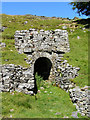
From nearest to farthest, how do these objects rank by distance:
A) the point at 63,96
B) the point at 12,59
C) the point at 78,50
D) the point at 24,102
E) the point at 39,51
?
1. the point at 24,102
2. the point at 63,96
3. the point at 12,59
4. the point at 39,51
5. the point at 78,50

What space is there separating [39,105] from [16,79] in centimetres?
470

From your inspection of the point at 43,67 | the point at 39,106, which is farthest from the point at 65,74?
the point at 43,67

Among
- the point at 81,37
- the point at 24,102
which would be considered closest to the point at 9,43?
the point at 24,102

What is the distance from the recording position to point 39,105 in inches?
502

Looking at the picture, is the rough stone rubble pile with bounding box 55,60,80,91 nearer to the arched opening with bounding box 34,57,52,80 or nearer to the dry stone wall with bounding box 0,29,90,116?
the dry stone wall with bounding box 0,29,90,116

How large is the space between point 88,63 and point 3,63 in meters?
11.3

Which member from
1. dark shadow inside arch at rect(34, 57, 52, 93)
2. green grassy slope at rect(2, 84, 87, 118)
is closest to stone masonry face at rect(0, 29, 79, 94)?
dark shadow inside arch at rect(34, 57, 52, 93)

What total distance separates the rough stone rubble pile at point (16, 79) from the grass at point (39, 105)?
1.04m

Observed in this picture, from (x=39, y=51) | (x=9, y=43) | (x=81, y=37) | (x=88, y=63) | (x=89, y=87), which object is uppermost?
(x=81, y=37)

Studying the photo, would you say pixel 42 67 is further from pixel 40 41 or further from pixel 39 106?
pixel 39 106

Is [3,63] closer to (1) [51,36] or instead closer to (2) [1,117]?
(2) [1,117]

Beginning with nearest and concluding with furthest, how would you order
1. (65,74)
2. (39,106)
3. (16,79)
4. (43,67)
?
(39,106), (16,79), (65,74), (43,67)

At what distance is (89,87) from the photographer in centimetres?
1288

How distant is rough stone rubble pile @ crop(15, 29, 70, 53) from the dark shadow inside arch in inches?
75.4
